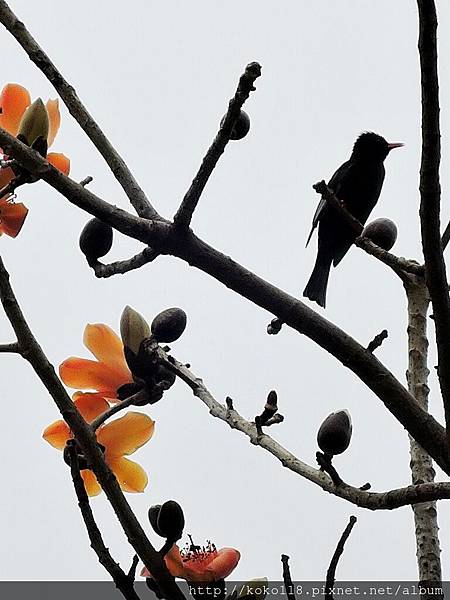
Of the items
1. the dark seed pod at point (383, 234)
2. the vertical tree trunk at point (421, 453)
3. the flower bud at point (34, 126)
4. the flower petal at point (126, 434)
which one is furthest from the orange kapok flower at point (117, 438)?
the dark seed pod at point (383, 234)

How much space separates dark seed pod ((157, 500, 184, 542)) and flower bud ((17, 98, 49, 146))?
2.16 ft

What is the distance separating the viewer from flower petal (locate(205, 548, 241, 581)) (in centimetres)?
146

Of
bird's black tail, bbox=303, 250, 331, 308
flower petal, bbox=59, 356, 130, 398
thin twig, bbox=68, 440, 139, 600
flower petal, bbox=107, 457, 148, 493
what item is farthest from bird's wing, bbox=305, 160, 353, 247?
thin twig, bbox=68, 440, 139, 600

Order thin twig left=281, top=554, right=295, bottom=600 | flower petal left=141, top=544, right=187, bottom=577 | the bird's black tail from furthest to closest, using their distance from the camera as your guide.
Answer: the bird's black tail
flower petal left=141, top=544, right=187, bottom=577
thin twig left=281, top=554, right=295, bottom=600

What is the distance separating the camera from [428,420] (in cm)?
137

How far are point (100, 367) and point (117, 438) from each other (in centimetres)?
19

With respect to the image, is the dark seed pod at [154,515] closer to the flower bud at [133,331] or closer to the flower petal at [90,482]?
the flower petal at [90,482]

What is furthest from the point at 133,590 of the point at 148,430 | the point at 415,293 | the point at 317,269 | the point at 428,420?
the point at 317,269

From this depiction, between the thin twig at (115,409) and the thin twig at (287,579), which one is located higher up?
the thin twig at (115,409)

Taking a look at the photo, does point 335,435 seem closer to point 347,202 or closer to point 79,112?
point 79,112

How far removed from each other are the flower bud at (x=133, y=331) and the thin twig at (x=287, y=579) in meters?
0.53

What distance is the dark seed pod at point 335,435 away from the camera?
154 centimetres

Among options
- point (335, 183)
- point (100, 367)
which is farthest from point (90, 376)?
point (335, 183)

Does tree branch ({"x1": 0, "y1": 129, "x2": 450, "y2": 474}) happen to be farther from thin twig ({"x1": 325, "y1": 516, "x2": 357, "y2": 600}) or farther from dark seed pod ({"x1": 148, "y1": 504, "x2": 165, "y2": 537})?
dark seed pod ({"x1": 148, "y1": 504, "x2": 165, "y2": 537})
